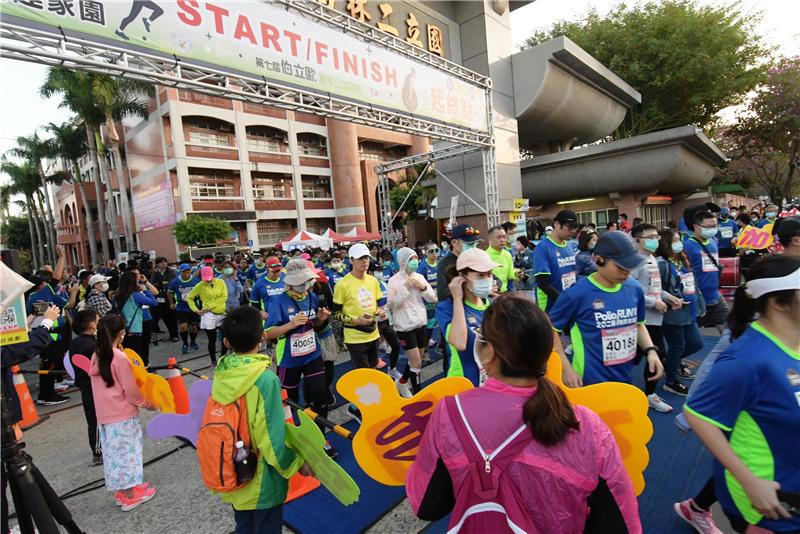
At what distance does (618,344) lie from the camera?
2.74 meters

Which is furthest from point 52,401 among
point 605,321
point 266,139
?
point 266,139

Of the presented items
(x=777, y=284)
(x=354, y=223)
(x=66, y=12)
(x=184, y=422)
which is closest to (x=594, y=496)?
(x=777, y=284)

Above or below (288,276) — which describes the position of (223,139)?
above

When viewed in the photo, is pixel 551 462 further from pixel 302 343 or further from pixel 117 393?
pixel 117 393

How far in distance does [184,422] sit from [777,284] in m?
3.15

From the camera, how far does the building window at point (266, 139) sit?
3180 cm

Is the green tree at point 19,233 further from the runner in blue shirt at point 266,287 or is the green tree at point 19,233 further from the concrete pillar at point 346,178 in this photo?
the runner in blue shirt at point 266,287

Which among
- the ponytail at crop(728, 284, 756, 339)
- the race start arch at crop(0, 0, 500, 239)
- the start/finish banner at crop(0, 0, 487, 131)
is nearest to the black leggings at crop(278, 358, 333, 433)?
the ponytail at crop(728, 284, 756, 339)

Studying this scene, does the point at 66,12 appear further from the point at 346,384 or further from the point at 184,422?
the point at 346,384

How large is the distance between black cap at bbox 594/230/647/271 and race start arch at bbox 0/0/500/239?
6.84 m

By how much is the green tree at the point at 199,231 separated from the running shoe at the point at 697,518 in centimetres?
2623

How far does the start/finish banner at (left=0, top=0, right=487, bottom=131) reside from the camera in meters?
5.61

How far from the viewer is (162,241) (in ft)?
94.8

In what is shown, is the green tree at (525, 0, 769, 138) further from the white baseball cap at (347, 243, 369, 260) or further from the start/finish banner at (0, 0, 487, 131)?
the white baseball cap at (347, 243, 369, 260)
